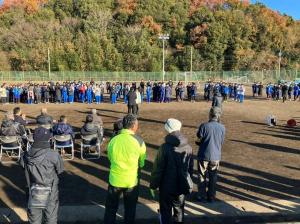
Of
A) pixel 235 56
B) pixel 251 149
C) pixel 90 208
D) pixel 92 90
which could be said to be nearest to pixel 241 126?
pixel 251 149

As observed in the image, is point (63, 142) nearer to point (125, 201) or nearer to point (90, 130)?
point (90, 130)

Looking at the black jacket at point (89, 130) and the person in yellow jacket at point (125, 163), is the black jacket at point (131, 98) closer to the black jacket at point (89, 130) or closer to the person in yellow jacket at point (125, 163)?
the black jacket at point (89, 130)

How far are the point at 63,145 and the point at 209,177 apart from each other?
5.16 meters

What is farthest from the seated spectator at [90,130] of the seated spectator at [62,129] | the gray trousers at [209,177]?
the gray trousers at [209,177]

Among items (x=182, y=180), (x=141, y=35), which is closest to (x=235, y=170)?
(x=182, y=180)

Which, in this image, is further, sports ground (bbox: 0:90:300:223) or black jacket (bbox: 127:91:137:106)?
black jacket (bbox: 127:91:137:106)

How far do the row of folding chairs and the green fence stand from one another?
177ft

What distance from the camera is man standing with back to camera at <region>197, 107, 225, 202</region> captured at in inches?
314

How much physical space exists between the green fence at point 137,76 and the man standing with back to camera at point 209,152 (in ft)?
190

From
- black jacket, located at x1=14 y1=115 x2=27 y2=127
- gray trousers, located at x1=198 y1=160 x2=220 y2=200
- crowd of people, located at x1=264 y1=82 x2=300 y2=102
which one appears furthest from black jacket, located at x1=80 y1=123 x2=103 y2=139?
crowd of people, located at x1=264 y1=82 x2=300 y2=102

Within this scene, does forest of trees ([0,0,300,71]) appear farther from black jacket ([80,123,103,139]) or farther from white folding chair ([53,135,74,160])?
white folding chair ([53,135,74,160])

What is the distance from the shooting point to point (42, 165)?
593 cm

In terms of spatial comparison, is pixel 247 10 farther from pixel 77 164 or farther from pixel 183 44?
pixel 77 164

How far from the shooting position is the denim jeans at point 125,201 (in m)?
6.24
